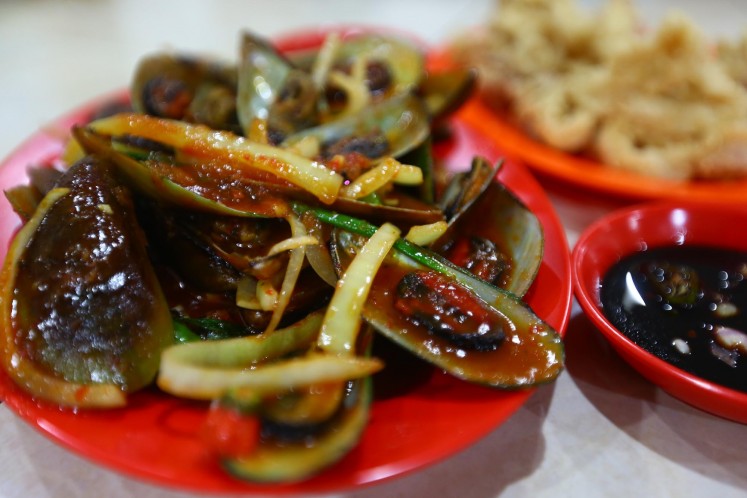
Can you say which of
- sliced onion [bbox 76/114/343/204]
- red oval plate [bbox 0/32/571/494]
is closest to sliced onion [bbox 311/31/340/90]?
sliced onion [bbox 76/114/343/204]

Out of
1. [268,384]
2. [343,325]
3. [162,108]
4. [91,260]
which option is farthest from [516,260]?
[162,108]

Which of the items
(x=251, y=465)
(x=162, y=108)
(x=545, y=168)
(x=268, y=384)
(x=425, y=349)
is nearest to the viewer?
(x=251, y=465)

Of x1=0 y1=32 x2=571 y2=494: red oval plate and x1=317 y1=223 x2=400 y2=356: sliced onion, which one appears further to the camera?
x1=317 y1=223 x2=400 y2=356: sliced onion

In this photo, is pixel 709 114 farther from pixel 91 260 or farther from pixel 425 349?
→ pixel 91 260

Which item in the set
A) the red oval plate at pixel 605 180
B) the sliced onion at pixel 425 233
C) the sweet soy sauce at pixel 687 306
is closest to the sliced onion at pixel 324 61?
the red oval plate at pixel 605 180

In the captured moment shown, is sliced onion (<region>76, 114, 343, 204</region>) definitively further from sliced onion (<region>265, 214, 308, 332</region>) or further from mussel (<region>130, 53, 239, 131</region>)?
mussel (<region>130, 53, 239, 131</region>)

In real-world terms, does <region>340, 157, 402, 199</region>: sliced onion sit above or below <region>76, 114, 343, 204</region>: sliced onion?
below
